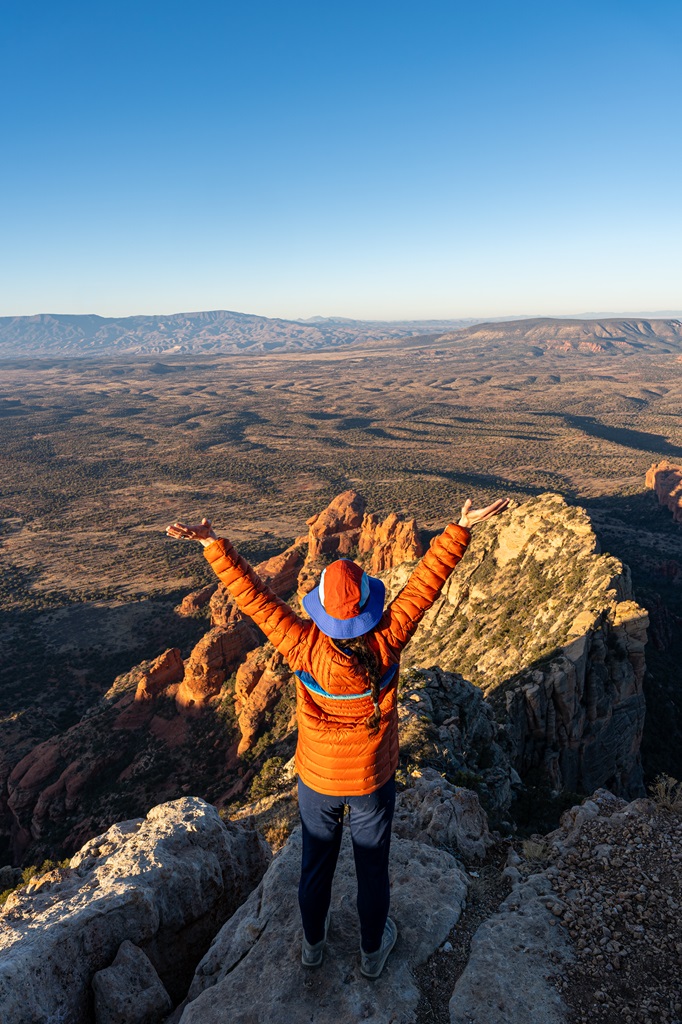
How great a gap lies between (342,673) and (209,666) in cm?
2552

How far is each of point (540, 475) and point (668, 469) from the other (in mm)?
29673

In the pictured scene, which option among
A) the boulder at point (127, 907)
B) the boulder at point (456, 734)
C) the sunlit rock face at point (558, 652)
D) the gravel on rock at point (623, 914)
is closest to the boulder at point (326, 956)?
the boulder at point (127, 907)

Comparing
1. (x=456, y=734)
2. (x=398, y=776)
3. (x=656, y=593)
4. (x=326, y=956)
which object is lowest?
(x=656, y=593)

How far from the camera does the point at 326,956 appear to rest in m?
4.73

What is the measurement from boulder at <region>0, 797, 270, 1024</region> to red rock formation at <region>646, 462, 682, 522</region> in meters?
65.0

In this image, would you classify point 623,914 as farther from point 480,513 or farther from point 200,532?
point 200,532

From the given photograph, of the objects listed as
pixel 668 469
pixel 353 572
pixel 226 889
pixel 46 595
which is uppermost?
pixel 353 572

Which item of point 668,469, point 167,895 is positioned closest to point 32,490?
point 668,469

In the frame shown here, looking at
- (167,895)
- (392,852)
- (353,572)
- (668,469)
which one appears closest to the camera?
(353,572)

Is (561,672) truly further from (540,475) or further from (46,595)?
(540,475)

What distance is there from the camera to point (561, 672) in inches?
613

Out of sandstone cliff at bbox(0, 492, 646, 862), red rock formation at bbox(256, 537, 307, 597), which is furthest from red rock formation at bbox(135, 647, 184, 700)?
red rock formation at bbox(256, 537, 307, 597)

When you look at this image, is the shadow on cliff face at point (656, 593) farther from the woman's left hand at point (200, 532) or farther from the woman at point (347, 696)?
the woman's left hand at point (200, 532)

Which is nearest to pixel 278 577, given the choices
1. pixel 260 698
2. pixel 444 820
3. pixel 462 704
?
pixel 260 698
